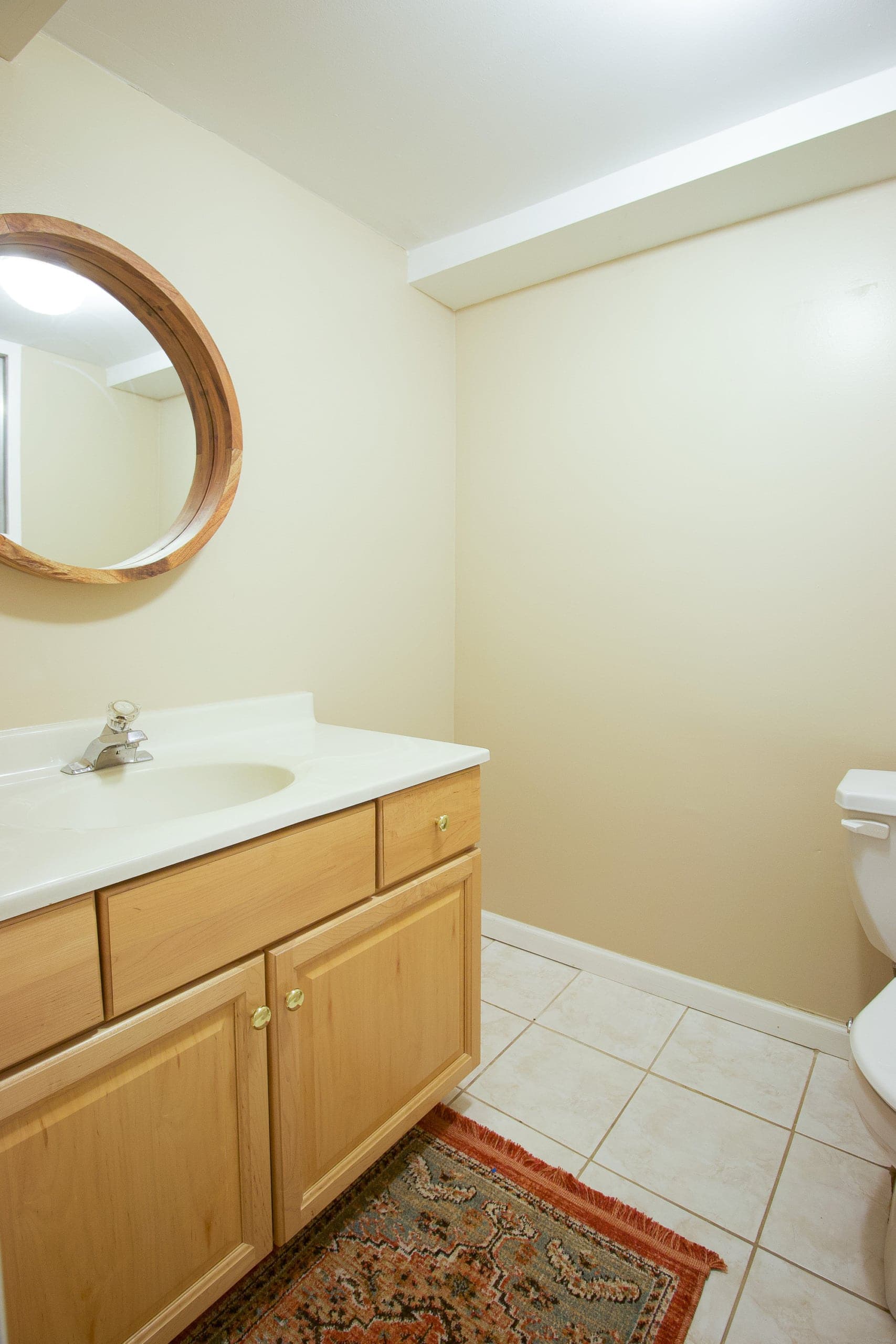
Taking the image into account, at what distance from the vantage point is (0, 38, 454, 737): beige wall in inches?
49.9

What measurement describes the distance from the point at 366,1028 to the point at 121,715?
71 cm

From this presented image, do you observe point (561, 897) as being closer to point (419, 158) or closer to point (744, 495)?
point (744, 495)

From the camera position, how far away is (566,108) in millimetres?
1461

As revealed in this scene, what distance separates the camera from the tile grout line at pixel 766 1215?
1091 mm

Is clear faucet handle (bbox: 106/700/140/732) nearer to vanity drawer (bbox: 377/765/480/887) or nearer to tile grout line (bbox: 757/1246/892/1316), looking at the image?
vanity drawer (bbox: 377/765/480/887)

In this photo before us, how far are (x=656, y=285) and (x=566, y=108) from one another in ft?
1.76

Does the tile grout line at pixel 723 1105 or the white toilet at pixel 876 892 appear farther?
the tile grout line at pixel 723 1105

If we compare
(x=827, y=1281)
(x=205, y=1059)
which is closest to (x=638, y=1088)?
(x=827, y=1281)

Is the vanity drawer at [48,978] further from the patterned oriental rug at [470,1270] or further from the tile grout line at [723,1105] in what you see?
the tile grout line at [723,1105]

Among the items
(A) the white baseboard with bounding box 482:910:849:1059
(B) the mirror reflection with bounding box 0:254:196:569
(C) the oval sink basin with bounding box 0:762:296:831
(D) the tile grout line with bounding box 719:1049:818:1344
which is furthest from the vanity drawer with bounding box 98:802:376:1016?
(A) the white baseboard with bounding box 482:910:849:1059

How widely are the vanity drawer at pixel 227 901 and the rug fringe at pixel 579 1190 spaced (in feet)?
2.16

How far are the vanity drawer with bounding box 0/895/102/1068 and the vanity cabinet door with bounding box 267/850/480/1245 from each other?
0.28 meters

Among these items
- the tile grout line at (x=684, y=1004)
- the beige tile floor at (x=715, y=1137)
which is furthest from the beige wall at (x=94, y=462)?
the tile grout line at (x=684, y=1004)

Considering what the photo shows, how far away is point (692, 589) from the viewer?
1.87 m
